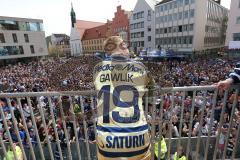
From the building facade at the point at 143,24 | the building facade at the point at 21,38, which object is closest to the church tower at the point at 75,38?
the building facade at the point at 21,38

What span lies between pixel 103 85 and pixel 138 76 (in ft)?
1.24

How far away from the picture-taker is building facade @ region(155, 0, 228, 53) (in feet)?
129

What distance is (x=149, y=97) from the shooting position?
2449 mm

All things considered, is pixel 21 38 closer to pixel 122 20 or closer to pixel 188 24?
pixel 122 20

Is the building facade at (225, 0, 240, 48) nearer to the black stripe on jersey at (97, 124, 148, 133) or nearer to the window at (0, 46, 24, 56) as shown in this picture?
the black stripe on jersey at (97, 124, 148, 133)

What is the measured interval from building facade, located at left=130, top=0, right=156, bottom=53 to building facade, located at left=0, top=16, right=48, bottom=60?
966 inches

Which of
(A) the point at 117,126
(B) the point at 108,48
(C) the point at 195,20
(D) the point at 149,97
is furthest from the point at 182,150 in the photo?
(C) the point at 195,20

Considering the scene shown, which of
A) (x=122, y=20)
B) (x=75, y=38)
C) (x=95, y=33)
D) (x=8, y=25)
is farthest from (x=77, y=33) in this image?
(x=8, y=25)

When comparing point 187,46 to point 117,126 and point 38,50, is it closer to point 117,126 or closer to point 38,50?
point 38,50

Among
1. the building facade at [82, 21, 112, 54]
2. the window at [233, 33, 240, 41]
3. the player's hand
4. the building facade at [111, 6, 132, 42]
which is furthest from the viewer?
the building facade at [82, 21, 112, 54]

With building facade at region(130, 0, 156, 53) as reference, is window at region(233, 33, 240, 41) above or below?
below

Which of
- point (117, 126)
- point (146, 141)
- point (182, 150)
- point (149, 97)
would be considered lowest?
point (182, 150)

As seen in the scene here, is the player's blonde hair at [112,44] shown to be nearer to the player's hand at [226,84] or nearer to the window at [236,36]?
the player's hand at [226,84]

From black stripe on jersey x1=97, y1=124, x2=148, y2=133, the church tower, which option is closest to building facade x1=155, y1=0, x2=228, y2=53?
black stripe on jersey x1=97, y1=124, x2=148, y2=133
